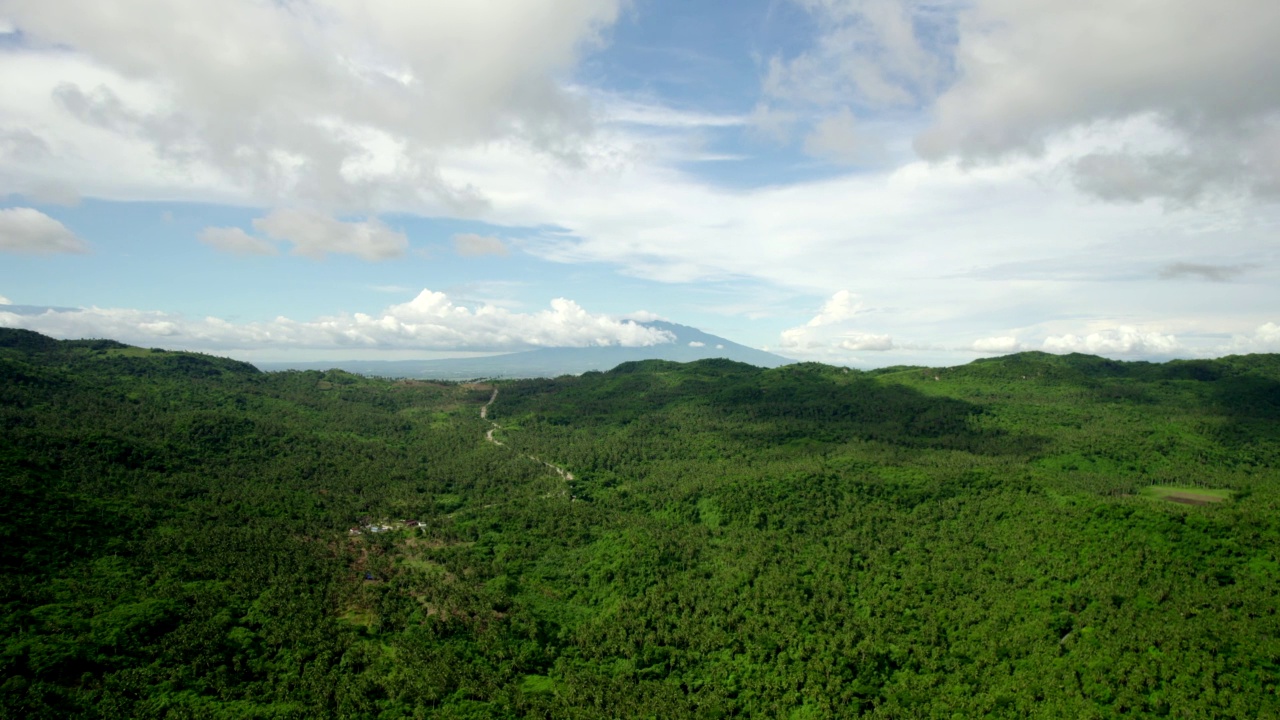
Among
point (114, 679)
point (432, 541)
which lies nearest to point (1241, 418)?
point (432, 541)

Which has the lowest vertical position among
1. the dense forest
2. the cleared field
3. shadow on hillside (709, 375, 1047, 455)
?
the dense forest

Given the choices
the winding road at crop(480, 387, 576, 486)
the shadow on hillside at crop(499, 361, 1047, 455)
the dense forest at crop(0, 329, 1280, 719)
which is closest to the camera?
Answer: the dense forest at crop(0, 329, 1280, 719)

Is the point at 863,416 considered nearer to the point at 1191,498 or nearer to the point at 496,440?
the point at 1191,498

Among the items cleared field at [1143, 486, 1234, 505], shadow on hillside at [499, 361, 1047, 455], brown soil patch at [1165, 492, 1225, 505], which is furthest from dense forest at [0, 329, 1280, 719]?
shadow on hillside at [499, 361, 1047, 455]

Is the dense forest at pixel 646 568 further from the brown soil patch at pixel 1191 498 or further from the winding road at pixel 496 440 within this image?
the winding road at pixel 496 440

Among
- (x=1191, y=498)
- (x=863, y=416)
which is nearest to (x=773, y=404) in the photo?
(x=863, y=416)

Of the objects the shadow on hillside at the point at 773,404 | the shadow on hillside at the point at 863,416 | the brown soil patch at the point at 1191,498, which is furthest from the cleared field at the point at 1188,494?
the shadow on hillside at the point at 863,416

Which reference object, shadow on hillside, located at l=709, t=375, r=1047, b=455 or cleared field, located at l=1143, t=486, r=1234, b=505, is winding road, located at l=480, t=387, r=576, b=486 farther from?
cleared field, located at l=1143, t=486, r=1234, b=505
